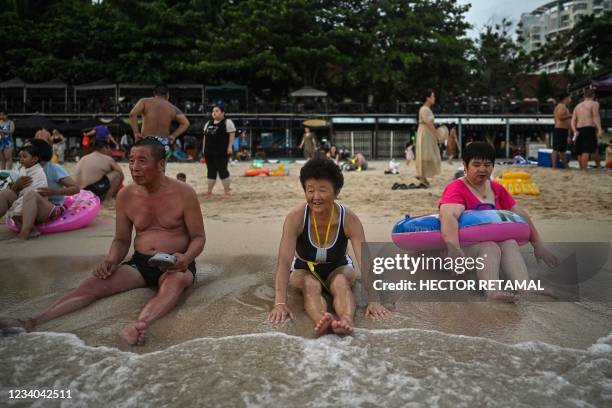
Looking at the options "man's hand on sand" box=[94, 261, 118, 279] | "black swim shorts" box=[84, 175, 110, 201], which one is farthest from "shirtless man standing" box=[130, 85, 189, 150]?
"man's hand on sand" box=[94, 261, 118, 279]

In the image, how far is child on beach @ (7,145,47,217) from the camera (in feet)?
14.9

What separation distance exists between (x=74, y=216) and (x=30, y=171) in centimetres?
59

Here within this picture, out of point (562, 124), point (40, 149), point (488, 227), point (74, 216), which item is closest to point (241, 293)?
point (488, 227)

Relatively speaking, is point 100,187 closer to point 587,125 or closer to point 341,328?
point 341,328

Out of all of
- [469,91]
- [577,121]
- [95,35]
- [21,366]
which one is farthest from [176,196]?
[469,91]

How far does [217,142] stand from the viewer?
7625 mm

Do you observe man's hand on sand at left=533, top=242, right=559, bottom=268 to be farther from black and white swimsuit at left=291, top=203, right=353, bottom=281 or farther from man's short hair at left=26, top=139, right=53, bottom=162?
man's short hair at left=26, top=139, right=53, bottom=162

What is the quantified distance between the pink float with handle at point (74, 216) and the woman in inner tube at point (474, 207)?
3539 millimetres

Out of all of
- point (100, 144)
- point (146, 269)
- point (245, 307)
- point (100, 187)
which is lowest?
point (245, 307)

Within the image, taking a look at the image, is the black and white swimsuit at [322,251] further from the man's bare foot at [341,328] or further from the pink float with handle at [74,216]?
the pink float with handle at [74,216]

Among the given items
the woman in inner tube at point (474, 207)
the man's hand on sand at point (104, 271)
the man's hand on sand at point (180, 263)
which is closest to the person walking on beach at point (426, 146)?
the woman in inner tube at point (474, 207)

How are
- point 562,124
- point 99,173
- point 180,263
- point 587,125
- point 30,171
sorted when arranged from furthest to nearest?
1. point 562,124
2. point 587,125
3. point 99,173
4. point 30,171
5. point 180,263

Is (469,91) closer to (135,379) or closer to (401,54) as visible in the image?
(401,54)

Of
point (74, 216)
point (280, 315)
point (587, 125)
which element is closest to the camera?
point (280, 315)
